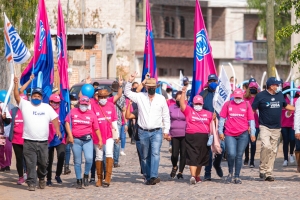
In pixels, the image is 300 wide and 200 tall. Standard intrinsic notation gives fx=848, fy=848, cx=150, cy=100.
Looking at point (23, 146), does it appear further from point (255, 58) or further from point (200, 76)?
point (255, 58)

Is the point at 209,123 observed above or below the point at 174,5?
below

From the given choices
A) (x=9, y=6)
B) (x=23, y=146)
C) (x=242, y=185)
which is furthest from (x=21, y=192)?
(x=9, y=6)

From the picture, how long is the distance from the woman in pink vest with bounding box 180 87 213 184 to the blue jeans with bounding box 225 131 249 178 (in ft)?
1.41

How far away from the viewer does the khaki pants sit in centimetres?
1672

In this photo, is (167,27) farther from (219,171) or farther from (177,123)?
(219,171)

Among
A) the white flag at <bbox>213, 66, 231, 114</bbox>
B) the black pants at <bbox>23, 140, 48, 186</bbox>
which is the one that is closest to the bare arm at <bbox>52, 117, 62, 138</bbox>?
the black pants at <bbox>23, 140, 48, 186</bbox>

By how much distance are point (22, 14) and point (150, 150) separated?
9.67 meters

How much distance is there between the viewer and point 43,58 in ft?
54.9

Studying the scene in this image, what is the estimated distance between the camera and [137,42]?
6172 cm

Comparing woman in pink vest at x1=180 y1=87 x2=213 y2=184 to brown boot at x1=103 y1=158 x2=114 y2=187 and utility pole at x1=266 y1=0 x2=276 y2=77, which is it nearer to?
brown boot at x1=103 y1=158 x2=114 y2=187

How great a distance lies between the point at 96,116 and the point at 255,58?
53.3 meters

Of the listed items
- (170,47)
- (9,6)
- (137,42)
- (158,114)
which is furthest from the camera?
(170,47)

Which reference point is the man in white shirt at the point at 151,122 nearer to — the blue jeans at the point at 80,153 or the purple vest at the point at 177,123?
the purple vest at the point at 177,123

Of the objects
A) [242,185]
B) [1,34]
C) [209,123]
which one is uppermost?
[1,34]
